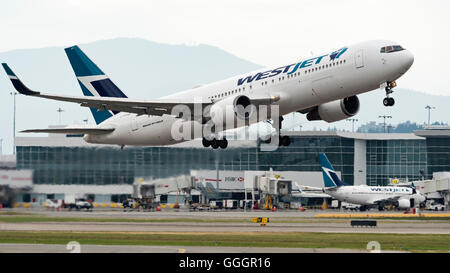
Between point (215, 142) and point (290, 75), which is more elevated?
Answer: point (290, 75)

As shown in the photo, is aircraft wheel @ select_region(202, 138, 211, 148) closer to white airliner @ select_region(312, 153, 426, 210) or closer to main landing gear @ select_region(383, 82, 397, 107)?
main landing gear @ select_region(383, 82, 397, 107)

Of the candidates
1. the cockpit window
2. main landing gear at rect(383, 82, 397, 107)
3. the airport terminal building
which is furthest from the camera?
the airport terminal building

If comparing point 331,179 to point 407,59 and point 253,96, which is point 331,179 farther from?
point 407,59

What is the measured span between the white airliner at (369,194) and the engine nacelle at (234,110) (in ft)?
158

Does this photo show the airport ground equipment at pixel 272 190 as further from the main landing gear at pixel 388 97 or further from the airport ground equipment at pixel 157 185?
the main landing gear at pixel 388 97

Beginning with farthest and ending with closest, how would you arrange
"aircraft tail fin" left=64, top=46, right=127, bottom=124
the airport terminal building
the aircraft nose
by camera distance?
1. "aircraft tail fin" left=64, top=46, right=127, bottom=124
2. the airport terminal building
3. the aircraft nose

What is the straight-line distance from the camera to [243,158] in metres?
111

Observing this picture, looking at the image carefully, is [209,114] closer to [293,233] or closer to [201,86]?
[201,86]

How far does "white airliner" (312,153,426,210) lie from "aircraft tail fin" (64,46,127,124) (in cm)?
4254

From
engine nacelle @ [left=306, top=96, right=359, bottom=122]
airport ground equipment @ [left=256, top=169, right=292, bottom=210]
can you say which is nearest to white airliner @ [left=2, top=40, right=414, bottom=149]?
engine nacelle @ [left=306, top=96, right=359, bottom=122]

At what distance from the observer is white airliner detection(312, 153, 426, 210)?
93.4 metres

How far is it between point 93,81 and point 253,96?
54.1 ft

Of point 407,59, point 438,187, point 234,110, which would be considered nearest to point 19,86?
point 234,110

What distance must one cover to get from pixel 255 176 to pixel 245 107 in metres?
53.5
